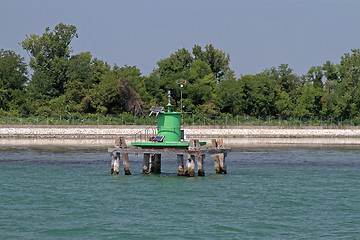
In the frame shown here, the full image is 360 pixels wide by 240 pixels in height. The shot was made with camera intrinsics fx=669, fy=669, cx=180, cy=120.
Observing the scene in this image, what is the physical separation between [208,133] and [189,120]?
7123 millimetres

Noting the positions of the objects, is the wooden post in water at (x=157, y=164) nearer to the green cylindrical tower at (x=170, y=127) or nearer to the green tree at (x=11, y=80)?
the green cylindrical tower at (x=170, y=127)

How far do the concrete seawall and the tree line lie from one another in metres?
7.63

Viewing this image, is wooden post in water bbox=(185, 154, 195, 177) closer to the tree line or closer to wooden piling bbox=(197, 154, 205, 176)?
wooden piling bbox=(197, 154, 205, 176)

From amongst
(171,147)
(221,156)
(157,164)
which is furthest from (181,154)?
(157,164)

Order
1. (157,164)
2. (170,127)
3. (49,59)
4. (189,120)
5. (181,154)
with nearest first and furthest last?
(181,154)
(170,127)
(157,164)
(189,120)
(49,59)

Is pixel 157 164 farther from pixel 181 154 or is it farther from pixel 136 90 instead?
pixel 136 90

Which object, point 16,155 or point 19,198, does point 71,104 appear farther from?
point 19,198

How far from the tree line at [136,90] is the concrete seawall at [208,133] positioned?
25.0 ft

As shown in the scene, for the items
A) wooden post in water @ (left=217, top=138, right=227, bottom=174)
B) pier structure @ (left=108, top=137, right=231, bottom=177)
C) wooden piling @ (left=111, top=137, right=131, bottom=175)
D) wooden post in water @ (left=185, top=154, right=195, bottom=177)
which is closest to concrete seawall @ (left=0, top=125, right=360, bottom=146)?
wooden post in water @ (left=217, top=138, right=227, bottom=174)

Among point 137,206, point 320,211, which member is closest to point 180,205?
point 137,206

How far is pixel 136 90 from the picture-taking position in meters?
120

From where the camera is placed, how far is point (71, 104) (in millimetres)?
115188

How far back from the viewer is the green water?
24.6 m

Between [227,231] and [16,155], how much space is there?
40231 millimetres
